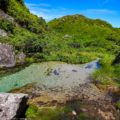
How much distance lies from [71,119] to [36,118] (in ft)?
10.4

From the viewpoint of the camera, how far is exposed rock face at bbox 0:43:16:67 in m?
23.7

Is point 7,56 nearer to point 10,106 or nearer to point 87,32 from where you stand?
point 10,106

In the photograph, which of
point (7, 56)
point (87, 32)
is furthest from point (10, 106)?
point (87, 32)

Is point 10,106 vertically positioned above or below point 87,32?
below

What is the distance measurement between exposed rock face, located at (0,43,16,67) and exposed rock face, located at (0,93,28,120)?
17.3m

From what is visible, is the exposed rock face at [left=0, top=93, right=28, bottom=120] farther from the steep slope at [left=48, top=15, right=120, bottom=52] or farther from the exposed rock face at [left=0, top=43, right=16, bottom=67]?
the steep slope at [left=48, top=15, right=120, bottom=52]

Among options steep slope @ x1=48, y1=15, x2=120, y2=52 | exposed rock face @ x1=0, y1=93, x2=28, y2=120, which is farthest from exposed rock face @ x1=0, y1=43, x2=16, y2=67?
steep slope @ x1=48, y1=15, x2=120, y2=52

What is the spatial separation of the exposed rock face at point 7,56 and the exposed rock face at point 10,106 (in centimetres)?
1725

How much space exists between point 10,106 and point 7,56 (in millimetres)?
19254

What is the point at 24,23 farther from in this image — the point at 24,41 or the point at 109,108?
the point at 109,108

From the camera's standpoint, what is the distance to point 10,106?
319 inches

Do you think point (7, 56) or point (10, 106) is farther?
point (7, 56)

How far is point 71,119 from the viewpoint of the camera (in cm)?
939

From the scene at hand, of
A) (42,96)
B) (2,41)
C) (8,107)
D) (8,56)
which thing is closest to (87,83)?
(42,96)
